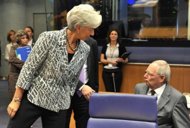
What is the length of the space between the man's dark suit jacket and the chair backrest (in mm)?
493

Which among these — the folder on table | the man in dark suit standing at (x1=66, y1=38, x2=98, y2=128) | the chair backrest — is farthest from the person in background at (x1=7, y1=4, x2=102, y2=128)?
the folder on table

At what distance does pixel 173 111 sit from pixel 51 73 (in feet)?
2.79

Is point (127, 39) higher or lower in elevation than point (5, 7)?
lower

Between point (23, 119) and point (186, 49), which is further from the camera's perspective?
point (186, 49)

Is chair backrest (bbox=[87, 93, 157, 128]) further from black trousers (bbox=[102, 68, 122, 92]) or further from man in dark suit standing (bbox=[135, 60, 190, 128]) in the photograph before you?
Answer: black trousers (bbox=[102, 68, 122, 92])

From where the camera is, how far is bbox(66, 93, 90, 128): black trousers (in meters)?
3.18

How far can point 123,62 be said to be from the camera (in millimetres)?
6797

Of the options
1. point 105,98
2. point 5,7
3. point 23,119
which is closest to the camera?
point 105,98

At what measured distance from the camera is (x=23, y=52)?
4.91m

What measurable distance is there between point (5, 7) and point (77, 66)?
9.15 metres

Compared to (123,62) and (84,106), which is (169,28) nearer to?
(123,62)

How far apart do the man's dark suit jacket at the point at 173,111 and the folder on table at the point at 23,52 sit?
8.42 ft

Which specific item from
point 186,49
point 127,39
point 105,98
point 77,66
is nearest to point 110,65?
point 127,39

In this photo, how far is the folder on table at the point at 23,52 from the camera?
192 inches
